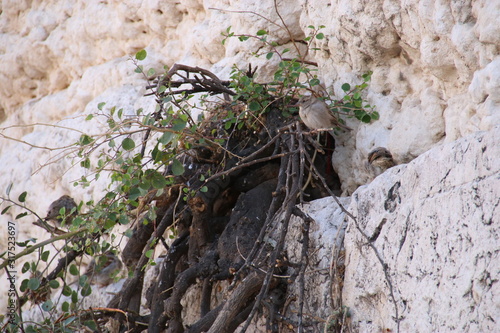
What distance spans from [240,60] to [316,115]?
1063 mm

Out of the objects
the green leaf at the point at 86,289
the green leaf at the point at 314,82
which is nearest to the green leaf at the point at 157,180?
the green leaf at the point at 86,289

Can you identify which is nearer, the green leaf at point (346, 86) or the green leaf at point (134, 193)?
the green leaf at point (134, 193)

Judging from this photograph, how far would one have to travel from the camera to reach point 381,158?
2.81m

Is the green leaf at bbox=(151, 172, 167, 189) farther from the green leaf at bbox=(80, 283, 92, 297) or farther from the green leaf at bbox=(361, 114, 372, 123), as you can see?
the green leaf at bbox=(361, 114, 372, 123)

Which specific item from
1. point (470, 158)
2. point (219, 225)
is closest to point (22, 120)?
point (219, 225)

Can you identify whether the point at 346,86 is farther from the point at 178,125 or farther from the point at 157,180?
the point at 157,180

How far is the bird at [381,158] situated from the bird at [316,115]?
29 cm

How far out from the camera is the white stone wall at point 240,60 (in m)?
2.33

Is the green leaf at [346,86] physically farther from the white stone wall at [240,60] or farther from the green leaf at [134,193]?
the green leaf at [134,193]

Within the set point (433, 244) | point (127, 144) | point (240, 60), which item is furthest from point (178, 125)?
point (240, 60)

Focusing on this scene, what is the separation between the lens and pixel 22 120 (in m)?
5.64

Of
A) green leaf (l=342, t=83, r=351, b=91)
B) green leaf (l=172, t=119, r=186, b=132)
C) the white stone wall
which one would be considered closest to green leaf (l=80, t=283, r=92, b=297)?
the white stone wall

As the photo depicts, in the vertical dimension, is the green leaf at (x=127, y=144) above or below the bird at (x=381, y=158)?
above

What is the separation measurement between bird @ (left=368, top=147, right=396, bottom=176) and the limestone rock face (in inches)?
14.8
